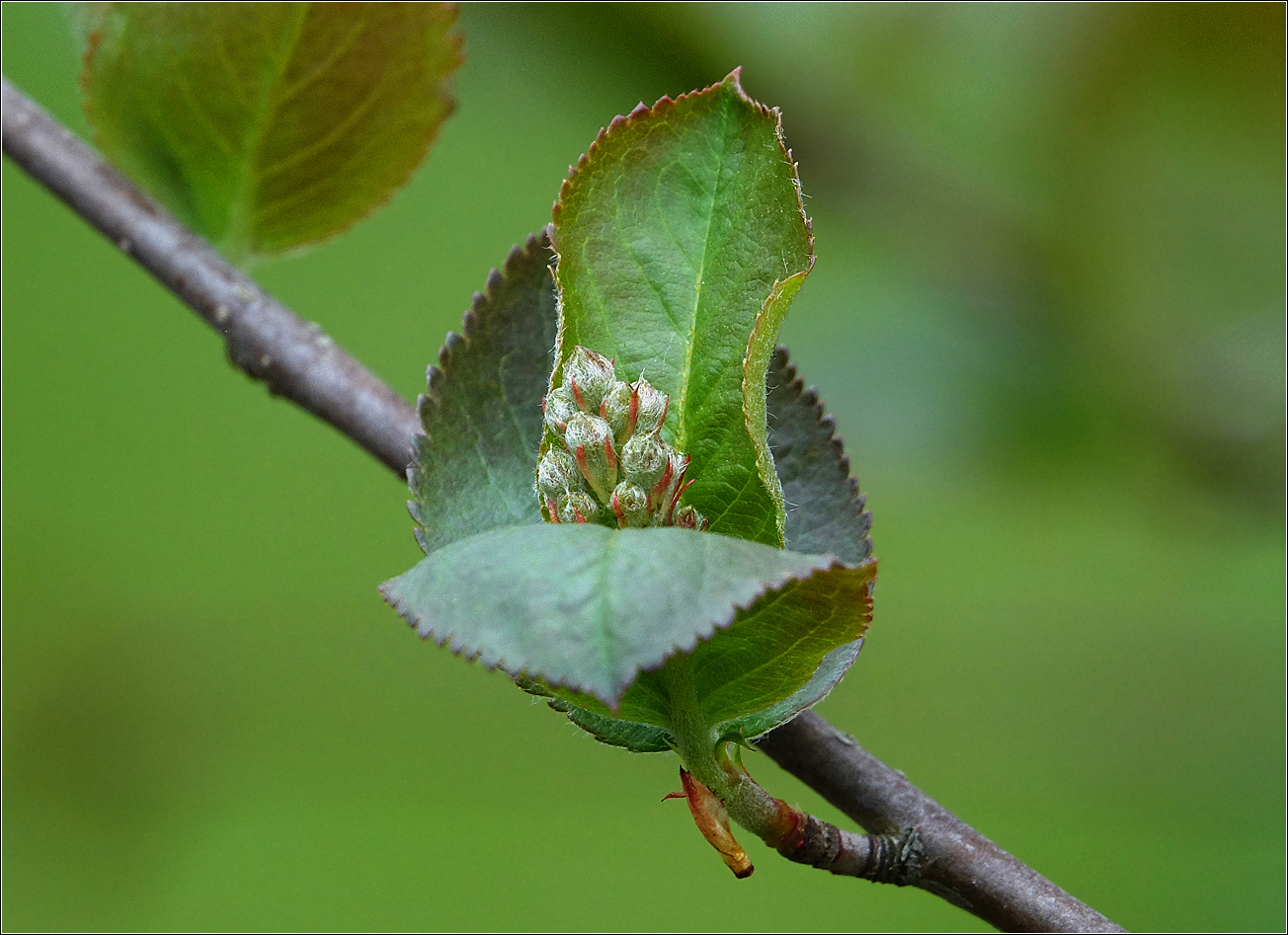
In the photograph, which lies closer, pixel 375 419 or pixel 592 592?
pixel 592 592

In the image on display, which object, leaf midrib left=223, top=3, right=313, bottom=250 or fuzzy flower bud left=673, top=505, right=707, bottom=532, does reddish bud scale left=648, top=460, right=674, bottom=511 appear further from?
leaf midrib left=223, top=3, right=313, bottom=250

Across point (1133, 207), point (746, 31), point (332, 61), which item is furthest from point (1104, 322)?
point (332, 61)

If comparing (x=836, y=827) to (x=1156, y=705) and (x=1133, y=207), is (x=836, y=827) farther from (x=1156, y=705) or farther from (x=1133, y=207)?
(x=1156, y=705)

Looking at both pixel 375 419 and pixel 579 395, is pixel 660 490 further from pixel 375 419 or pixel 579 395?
pixel 375 419

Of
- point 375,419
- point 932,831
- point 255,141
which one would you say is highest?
point 255,141

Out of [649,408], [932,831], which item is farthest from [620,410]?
[932,831]

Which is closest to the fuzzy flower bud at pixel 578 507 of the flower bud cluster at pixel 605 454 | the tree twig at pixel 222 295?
the flower bud cluster at pixel 605 454
